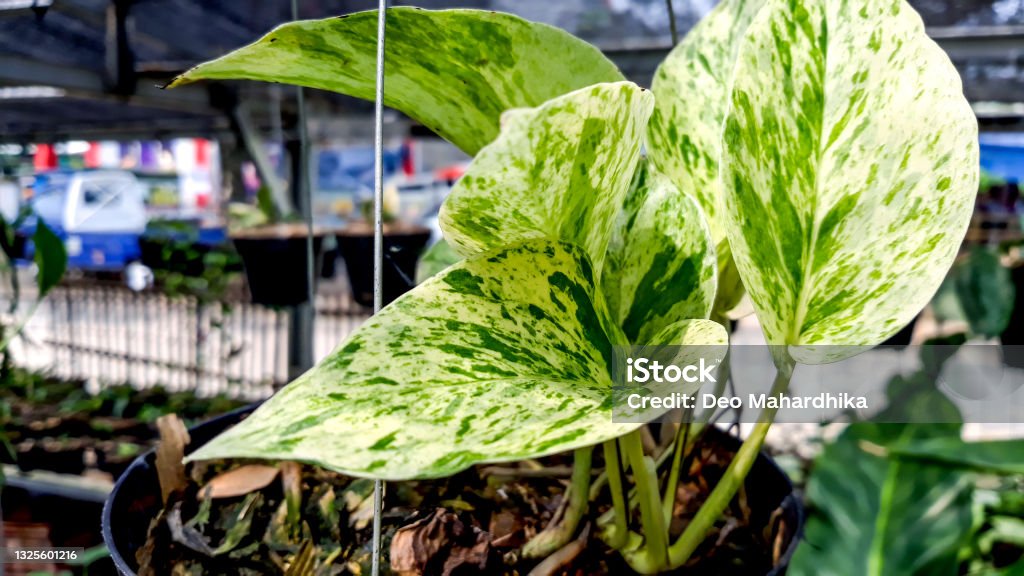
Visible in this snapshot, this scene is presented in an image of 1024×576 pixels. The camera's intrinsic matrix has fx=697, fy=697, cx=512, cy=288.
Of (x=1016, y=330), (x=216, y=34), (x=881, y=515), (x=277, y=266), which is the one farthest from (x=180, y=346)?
(x=881, y=515)

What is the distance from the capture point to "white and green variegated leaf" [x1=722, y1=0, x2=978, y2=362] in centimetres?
25

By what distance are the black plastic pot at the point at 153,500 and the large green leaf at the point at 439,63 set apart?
205mm

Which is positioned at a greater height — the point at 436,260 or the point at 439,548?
the point at 436,260

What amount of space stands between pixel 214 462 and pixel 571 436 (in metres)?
0.31

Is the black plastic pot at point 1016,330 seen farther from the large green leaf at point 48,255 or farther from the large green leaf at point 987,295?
the large green leaf at point 48,255

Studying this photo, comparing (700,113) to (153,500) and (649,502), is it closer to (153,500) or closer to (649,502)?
(649,502)

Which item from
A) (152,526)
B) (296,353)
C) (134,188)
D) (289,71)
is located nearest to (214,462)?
(152,526)

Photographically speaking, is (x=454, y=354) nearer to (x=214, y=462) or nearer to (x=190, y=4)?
(x=214, y=462)

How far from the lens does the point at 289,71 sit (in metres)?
0.29

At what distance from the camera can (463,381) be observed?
0.24 metres

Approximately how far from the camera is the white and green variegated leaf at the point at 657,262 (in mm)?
300

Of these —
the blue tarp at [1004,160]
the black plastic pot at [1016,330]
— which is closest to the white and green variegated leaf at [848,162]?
the black plastic pot at [1016,330]

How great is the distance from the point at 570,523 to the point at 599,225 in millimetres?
155

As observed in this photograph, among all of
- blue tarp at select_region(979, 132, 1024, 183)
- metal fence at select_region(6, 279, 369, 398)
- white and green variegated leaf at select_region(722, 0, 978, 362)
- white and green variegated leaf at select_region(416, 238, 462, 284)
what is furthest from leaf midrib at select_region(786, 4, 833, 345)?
blue tarp at select_region(979, 132, 1024, 183)
